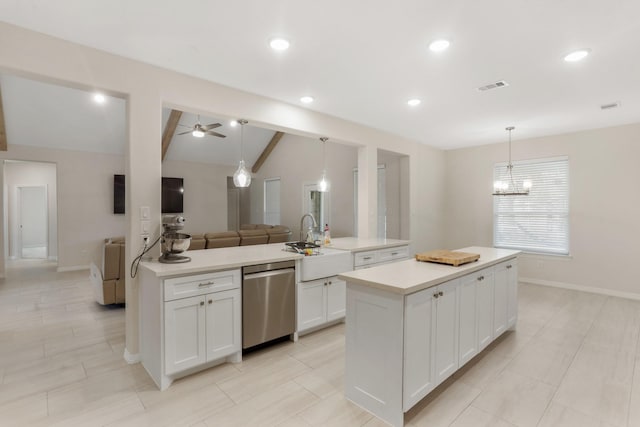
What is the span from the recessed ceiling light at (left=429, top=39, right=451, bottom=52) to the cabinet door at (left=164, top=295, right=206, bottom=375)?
2.65 metres

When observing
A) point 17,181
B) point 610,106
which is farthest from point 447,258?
point 17,181

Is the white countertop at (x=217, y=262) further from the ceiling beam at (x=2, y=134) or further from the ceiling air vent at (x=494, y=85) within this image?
the ceiling beam at (x=2, y=134)

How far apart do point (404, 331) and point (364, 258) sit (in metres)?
1.92

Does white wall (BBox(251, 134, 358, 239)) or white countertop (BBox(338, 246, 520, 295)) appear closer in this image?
white countertop (BBox(338, 246, 520, 295))

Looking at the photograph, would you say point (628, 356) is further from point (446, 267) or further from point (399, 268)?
point (399, 268)

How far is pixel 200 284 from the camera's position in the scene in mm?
2416

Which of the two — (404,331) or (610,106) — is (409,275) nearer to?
(404,331)

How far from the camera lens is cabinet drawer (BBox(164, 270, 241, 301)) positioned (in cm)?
228

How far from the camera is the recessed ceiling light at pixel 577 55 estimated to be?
250 centimetres

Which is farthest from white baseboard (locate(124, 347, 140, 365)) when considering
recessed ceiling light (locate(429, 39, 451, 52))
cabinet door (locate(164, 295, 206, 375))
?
recessed ceiling light (locate(429, 39, 451, 52))

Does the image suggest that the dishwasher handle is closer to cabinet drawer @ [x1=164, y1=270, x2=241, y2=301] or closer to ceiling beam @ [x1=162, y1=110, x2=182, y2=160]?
cabinet drawer @ [x1=164, y1=270, x2=241, y2=301]

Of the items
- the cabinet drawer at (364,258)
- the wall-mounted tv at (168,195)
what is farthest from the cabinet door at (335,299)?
the wall-mounted tv at (168,195)

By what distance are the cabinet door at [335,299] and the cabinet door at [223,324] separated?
1.04 m

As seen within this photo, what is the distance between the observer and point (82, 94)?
216 inches
